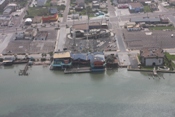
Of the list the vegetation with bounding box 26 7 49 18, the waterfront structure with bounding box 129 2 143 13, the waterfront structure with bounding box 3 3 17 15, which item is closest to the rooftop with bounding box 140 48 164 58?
the waterfront structure with bounding box 129 2 143 13

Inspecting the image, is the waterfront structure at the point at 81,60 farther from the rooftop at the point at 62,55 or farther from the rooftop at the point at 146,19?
the rooftop at the point at 146,19

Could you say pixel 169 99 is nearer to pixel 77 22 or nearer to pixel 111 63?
pixel 111 63

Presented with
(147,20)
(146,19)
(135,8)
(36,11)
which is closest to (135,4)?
(135,8)

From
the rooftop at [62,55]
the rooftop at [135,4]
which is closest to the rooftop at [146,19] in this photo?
the rooftop at [135,4]

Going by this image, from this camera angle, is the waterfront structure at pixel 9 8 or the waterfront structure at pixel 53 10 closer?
the waterfront structure at pixel 53 10

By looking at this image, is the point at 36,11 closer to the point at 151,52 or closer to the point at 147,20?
the point at 147,20

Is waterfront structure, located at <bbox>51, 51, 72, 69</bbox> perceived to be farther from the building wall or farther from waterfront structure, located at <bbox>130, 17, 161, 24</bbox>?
waterfront structure, located at <bbox>130, 17, 161, 24</bbox>
